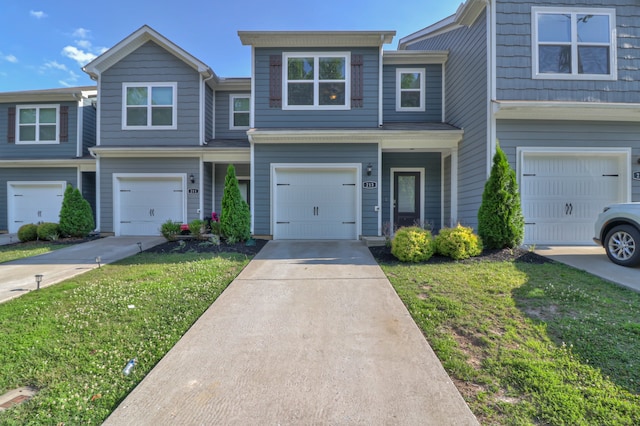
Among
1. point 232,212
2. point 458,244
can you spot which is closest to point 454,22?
point 458,244

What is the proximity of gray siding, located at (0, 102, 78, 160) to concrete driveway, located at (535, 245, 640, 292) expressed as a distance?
1481cm

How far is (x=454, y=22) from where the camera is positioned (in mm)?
8570

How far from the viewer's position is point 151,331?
3049 millimetres

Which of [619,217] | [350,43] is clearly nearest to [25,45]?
[350,43]

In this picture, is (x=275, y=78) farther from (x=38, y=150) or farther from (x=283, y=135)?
(x=38, y=150)

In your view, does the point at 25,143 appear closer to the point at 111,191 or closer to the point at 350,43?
the point at 111,191

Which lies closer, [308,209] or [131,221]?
[308,209]

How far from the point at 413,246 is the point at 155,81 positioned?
30.4 ft

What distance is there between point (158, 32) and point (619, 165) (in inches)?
511

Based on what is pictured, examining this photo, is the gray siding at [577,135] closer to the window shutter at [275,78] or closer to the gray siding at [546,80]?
the gray siding at [546,80]

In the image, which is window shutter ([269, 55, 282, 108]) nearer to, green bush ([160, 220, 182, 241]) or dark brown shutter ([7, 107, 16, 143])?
green bush ([160, 220, 182, 241])

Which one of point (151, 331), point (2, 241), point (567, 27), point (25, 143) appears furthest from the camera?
point (25, 143)

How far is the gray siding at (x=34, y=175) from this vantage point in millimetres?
10867

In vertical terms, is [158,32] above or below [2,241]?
above
